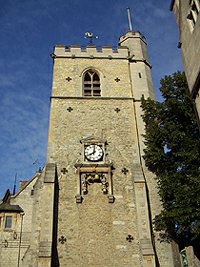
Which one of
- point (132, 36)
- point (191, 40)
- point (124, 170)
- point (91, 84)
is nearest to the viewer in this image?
point (191, 40)

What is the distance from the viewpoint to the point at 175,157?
16219 millimetres

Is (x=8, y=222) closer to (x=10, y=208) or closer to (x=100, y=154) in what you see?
(x=10, y=208)

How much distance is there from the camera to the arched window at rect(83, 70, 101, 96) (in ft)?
68.8

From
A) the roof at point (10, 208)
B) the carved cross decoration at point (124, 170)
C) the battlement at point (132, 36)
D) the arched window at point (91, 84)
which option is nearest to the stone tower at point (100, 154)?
the arched window at point (91, 84)

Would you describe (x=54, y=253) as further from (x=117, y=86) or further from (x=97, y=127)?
(x=117, y=86)

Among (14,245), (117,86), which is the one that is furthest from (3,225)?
(117,86)

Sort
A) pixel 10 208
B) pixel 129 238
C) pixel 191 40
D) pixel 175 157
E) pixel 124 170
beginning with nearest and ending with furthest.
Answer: pixel 191 40
pixel 129 238
pixel 175 157
pixel 124 170
pixel 10 208

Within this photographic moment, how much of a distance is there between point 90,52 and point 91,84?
2930mm

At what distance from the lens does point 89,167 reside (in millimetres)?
16969

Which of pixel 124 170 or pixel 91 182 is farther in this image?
pixel 124 170

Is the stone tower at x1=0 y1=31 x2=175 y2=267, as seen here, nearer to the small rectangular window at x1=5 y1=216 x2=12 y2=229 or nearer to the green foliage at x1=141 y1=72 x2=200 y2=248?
the small rectangular window at x1=5 y1=216 x2=12 y2=229

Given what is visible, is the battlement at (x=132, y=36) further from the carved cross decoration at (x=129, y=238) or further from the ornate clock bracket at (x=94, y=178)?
the carved cross decoration at (x=129, y=238)

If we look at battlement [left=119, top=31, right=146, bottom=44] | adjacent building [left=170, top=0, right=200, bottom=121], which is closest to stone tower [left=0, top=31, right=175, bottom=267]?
battlement [left=119, top=31, right=146, bottom=44]

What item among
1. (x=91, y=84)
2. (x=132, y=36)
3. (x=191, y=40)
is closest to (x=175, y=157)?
(x=191, y=40)
